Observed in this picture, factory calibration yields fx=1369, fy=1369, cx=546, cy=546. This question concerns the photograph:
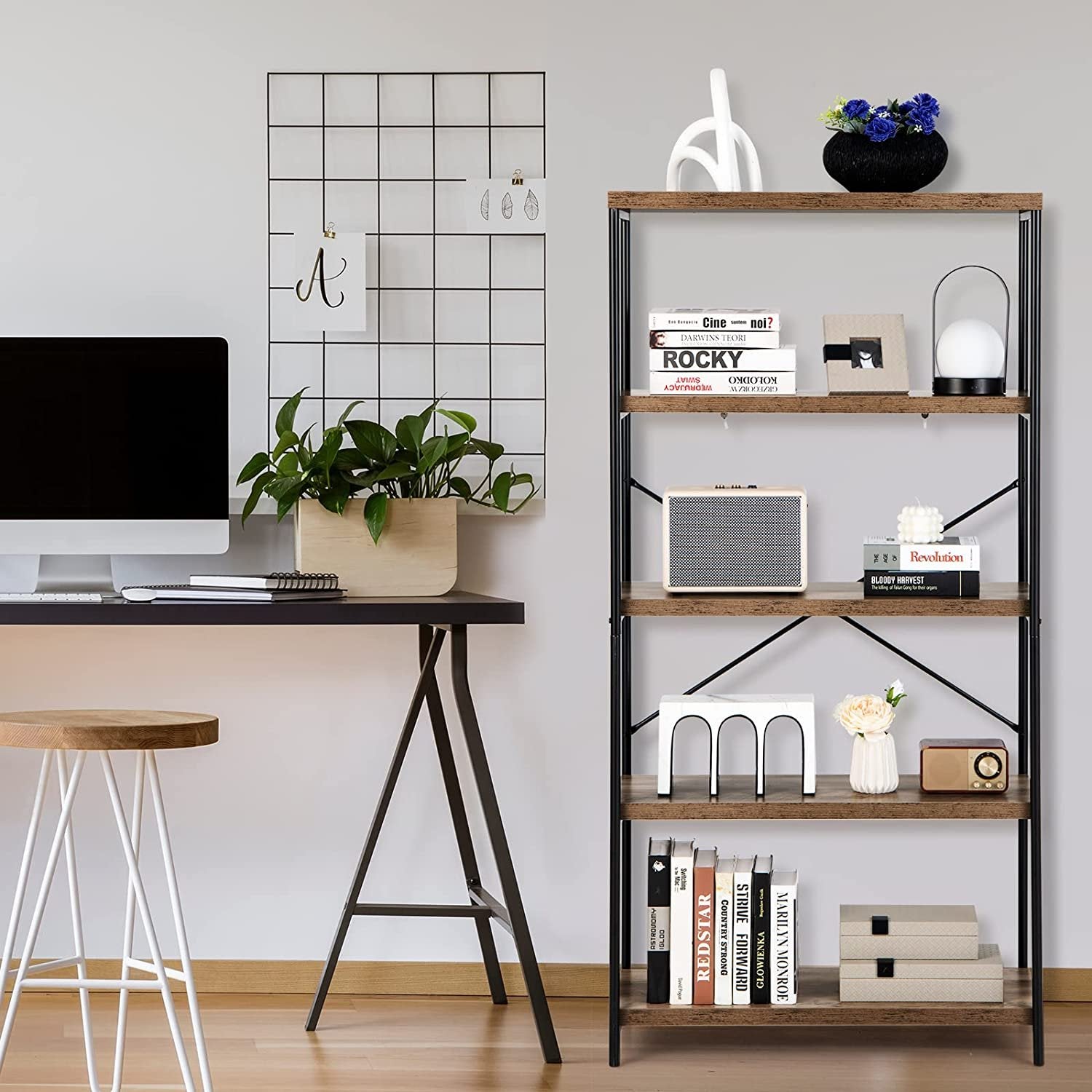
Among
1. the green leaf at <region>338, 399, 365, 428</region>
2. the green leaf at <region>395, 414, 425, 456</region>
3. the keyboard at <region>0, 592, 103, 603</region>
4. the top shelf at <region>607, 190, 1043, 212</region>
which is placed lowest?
the keyboard at <region>0, 592, 103, 603</region>

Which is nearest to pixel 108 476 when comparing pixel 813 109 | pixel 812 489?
pixel 812 489

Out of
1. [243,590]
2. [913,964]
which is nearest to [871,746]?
[913,964]

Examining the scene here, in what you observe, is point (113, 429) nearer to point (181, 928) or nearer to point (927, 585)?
point (181, 928)

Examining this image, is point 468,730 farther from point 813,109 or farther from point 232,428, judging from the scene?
point 813,109

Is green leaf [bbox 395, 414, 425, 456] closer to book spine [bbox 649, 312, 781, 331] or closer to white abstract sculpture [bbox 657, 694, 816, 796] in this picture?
book spine [bbox 649, 312, 781, 331]

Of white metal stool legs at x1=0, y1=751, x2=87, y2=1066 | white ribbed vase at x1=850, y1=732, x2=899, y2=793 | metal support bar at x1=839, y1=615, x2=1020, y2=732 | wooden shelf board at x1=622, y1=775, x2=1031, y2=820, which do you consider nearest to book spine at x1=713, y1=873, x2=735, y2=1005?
wooden shelf board at x1=622, y1=775, x2=1031, y2=820

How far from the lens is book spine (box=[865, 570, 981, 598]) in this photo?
2.55m

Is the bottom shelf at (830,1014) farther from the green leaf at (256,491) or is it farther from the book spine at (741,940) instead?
the green leaf at (256,491)

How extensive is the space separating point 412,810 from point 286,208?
1343mm

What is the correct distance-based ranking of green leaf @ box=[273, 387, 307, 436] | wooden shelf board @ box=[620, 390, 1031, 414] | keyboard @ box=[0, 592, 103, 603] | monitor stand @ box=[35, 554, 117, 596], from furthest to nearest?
1. monitor stand @ box=[35, 554, 117, 596]
2. green leaf @ box=[273, 387, 307, 436]
3. wooden shelf board @ box=[620, 390, 1031, 414]
4. keyboard @ box=[0, 592, 103, 603]

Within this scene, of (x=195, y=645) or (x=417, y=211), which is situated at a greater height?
(x=417, y=211)

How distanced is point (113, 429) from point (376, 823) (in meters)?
0.95

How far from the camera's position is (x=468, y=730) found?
8.46ft

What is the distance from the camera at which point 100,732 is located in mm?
2037
